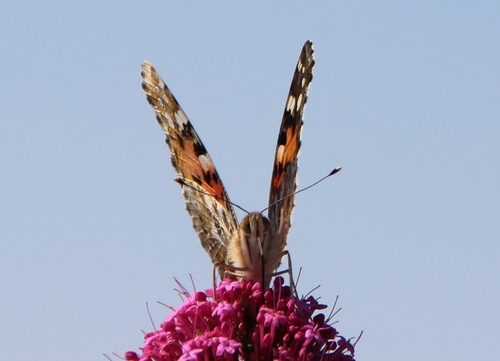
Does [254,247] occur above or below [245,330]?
above

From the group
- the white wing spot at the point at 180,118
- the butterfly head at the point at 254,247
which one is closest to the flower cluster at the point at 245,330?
the butterfly head at the point at 254,247

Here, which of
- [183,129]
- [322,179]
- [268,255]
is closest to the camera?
[268,255]

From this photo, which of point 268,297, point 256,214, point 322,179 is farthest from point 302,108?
point 268,297

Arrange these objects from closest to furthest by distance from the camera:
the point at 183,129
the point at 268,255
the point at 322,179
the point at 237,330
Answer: the point at 237,330
the point at 268,255
the point at 322,179
the point at 183,129

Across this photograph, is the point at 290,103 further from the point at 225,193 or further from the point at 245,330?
the point at 245,330

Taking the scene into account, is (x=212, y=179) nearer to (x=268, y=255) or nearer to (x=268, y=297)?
(x=268, y=255)

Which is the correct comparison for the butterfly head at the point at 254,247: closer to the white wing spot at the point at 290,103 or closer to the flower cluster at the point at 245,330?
the flower cluster at the point at 245,330

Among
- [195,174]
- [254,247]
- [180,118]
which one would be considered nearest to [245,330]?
[254,247]
